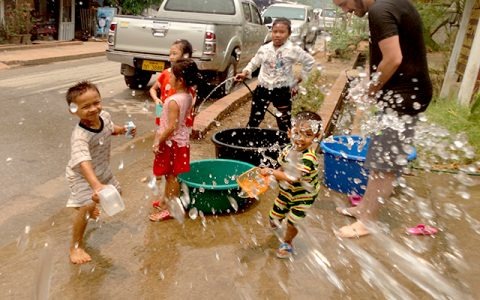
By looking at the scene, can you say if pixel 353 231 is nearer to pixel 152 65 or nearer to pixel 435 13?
pixel 152 65

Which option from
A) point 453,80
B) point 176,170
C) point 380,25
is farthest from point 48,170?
point 453,80

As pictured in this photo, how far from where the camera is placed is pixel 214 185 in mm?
4145

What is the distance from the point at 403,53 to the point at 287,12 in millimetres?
18717

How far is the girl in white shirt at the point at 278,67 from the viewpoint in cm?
571

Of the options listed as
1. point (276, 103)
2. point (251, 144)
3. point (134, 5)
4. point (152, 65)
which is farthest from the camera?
point (134, 5)

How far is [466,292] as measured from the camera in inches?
124

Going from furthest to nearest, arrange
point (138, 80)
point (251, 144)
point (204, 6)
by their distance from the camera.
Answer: point (204, 6)
point (138, 80)
point (251, 144)

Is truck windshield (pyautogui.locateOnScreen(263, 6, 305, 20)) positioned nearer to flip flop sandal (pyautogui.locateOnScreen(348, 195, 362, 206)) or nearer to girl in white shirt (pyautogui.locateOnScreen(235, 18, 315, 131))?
girl in white shirt (pyautogui.locateOnScreen(235, 18, 315, 131))

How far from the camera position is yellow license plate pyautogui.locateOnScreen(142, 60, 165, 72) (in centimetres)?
898

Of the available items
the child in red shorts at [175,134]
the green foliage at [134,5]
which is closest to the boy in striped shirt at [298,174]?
the child in red shorts at [175,134]

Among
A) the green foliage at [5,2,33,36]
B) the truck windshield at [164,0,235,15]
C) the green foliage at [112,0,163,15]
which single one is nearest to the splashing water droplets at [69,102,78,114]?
the truck windshield at [164,0,235,15]

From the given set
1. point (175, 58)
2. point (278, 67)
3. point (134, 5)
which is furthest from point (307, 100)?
point (134, 5)

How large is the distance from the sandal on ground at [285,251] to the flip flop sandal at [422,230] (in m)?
1.20

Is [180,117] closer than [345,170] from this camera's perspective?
Yes
